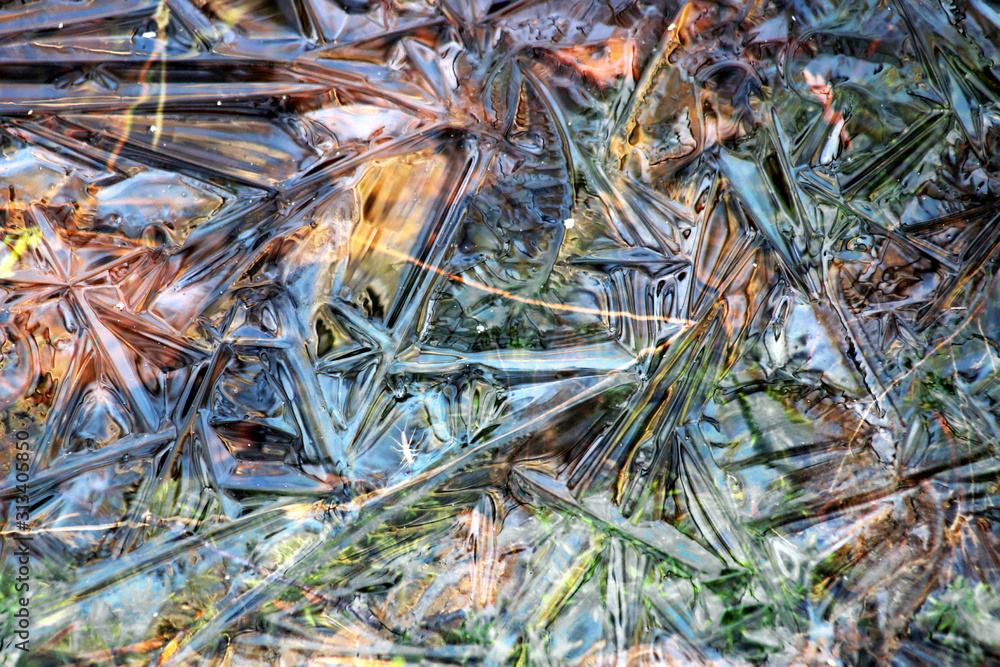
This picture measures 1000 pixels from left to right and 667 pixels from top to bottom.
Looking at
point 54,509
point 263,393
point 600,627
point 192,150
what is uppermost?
point 192,150

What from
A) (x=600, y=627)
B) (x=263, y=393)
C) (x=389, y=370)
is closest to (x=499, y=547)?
(x=600, y=627)

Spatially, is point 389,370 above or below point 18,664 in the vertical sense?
above

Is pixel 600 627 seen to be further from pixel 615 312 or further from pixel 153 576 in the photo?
pixel 153 576

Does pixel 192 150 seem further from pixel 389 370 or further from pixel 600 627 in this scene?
pixel 600 627

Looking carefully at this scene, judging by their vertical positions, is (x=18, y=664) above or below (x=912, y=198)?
below

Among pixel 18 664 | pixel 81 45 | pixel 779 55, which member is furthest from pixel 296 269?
pixel 779 55

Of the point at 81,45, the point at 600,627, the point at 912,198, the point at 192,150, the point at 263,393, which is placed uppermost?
the point at 81,45
